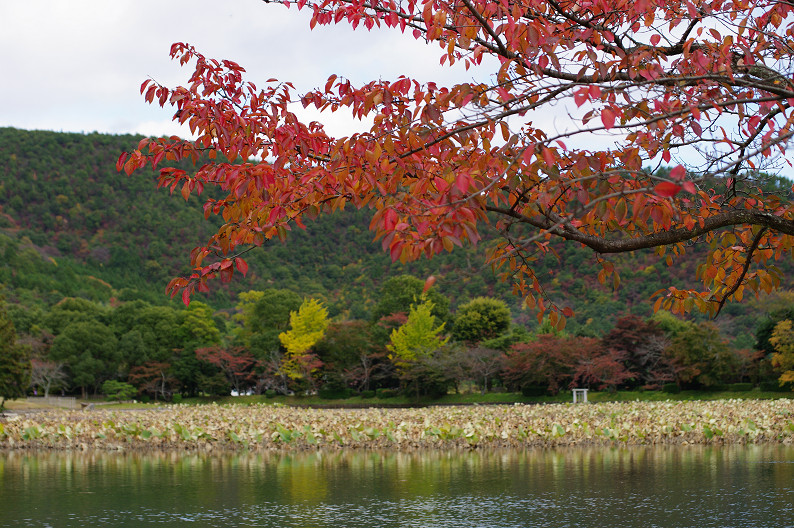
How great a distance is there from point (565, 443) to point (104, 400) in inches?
1681

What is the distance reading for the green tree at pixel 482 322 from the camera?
171 feet

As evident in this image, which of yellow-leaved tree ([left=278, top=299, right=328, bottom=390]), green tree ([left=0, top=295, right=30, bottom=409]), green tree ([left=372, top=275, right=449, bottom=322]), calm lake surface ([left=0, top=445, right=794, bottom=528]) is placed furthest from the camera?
green tree ([left=372, top=275, right=449, bottom=322])

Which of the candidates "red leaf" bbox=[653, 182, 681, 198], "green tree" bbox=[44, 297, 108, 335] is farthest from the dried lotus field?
"green tree" bbox=[44, 297, 108, 335]

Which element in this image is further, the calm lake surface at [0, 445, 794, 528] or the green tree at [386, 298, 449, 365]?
the green tree at [386, 298, 449, 365]

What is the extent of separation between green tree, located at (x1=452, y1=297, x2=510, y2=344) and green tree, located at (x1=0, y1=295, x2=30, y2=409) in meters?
28.7

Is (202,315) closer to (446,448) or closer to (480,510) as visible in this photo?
(446,448)

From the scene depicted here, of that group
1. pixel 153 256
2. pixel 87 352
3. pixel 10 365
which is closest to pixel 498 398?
pixel 10 365

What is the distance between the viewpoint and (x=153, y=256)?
356ft

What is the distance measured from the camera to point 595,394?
41.5 metres

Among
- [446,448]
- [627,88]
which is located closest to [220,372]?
[446,448]

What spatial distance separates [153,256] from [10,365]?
80.1 meters

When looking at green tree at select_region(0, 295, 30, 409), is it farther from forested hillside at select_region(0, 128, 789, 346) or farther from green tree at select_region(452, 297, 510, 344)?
forested hillside at select_region(0, 128, 789, 346)

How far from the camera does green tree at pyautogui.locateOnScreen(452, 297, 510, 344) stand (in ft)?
171

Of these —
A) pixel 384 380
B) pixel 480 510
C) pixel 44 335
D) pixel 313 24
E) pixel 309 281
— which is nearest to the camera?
pixel 313 24
